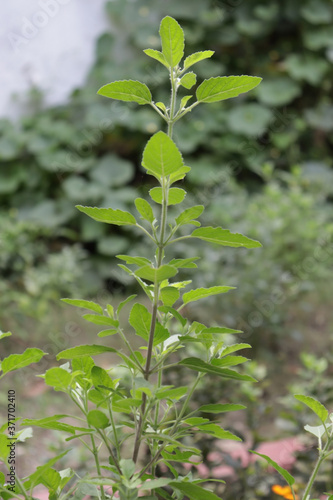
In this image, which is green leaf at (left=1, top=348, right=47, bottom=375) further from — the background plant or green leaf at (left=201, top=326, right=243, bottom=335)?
green leaf at (left=201, top=326, right=243, bottom=335)

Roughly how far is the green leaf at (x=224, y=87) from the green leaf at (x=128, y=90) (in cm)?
5

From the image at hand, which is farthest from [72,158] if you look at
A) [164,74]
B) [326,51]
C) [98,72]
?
[326,51]

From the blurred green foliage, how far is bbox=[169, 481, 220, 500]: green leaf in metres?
3.11

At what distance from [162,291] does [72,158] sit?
3.75m

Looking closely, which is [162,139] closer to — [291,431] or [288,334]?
[291,431]

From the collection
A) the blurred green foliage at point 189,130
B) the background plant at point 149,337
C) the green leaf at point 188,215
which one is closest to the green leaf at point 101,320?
the background plant at point 149,337

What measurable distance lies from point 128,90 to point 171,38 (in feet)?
0.19

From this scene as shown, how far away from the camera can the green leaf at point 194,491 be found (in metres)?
0.48

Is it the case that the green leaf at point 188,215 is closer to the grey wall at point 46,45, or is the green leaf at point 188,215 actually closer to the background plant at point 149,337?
the background plant at point 149,337

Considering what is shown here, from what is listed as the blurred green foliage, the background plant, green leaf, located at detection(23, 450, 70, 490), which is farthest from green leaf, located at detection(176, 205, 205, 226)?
the blurred green foliage

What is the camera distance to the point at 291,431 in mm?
1332

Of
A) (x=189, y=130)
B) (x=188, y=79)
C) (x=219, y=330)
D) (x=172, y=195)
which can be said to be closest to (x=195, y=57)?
(x=188, y=79)

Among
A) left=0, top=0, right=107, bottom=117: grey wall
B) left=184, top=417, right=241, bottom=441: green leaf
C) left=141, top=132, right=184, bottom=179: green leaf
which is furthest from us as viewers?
left=0, top=0, right=107, bottom=117: grey wall

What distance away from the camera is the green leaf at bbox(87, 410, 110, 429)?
19.0 inches
